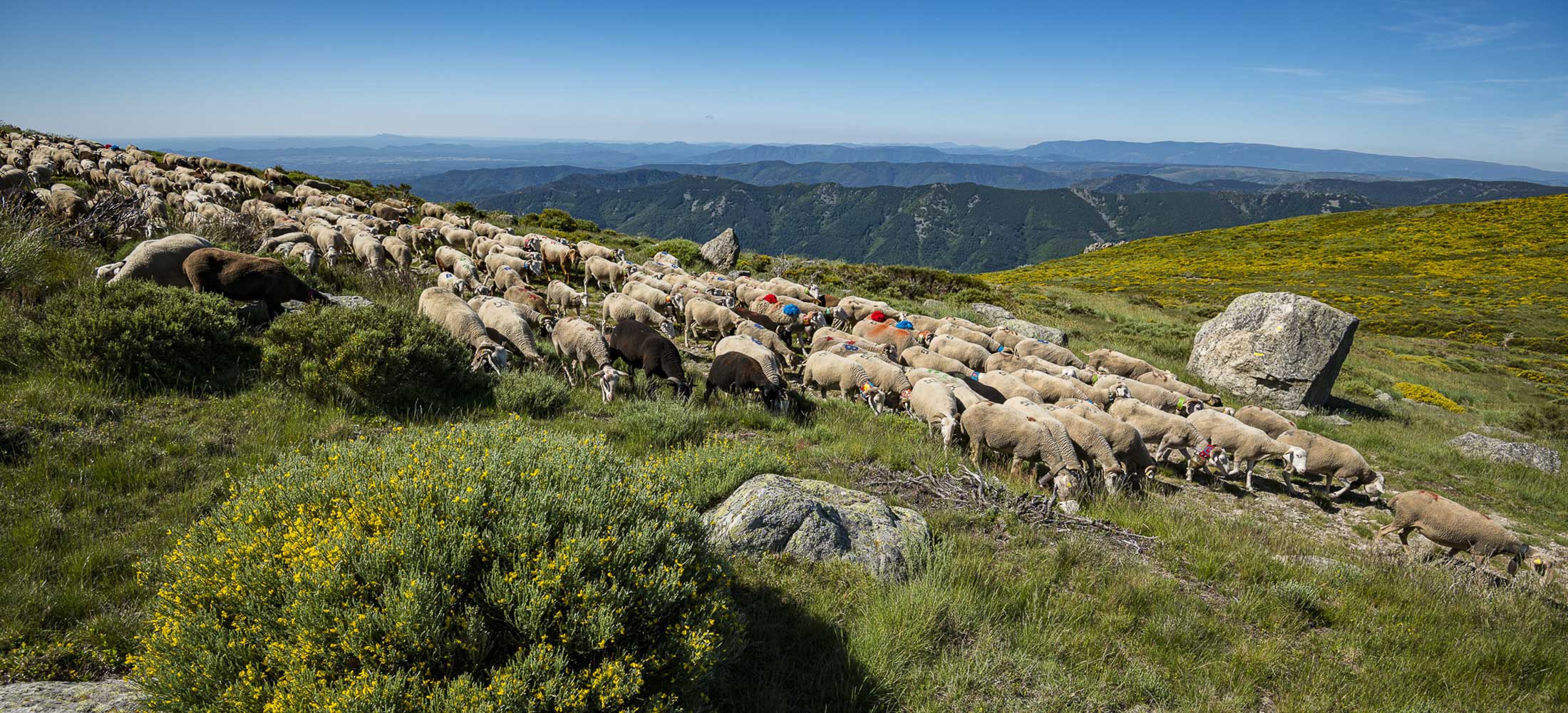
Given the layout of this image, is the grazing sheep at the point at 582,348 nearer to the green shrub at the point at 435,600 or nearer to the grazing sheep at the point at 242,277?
the grazing sheep at the point at 242,277

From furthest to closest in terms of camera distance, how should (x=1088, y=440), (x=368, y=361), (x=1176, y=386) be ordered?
(x=1176, y=386) → (x=1088, y=440) → (x=368, y=361)

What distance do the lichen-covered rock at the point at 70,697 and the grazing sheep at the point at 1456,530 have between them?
14775mm

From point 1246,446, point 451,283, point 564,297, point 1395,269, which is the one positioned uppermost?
point 1395,269

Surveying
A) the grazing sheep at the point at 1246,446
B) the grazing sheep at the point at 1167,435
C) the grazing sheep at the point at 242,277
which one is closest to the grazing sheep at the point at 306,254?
the grazing sheep at the point at 242,277

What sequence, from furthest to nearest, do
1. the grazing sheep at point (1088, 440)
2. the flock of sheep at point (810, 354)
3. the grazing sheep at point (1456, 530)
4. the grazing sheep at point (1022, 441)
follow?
the flock of sheep at point (810, 354)
the grazing sheep at point (1088, 440)
the grazing sheep at point (1022, 441)
the grazing sheep at point (1456, 530)

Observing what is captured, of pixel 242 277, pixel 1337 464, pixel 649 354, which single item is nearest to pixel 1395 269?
pixel 1337 464

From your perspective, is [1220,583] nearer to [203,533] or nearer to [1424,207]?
[203,533]

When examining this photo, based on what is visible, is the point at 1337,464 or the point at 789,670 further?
the point at 1337,464

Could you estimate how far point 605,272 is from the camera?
68.4ft

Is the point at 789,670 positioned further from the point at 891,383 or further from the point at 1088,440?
the point at 891,383

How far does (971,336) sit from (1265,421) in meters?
7.22

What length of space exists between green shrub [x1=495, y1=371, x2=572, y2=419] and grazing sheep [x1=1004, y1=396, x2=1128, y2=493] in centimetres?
781

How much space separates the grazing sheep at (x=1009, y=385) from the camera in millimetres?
13438

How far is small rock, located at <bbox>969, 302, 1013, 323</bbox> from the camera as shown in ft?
88.2
